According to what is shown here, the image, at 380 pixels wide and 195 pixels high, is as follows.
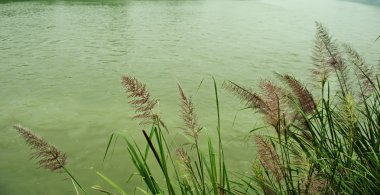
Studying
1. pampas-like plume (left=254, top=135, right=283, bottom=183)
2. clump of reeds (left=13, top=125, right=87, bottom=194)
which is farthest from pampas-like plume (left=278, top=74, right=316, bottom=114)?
clump of reeds (left=13, top=125, right=87, bottom=194)

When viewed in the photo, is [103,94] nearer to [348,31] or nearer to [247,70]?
[247,70]

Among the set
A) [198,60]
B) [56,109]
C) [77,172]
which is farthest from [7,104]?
[198,60]

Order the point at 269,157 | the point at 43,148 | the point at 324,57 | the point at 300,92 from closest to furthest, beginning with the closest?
the point at 43,148 < the point at 269,157 < the point at 300,92 < the point at 324,57

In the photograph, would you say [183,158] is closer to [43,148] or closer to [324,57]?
[43,148]

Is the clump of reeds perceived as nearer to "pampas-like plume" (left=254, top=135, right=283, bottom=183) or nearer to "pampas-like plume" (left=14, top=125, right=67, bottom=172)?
"pampas-like plume" (left=14, top=125, right=67, bottom=172)

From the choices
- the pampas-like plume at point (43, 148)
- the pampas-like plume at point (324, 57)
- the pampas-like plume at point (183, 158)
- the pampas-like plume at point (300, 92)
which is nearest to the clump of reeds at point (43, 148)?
the pampas-like plume at point (43, 148)

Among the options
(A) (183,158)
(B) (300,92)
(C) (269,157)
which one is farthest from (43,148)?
(B) (300,92)

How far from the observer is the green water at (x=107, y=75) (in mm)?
4441

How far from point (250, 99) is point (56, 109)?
209 inches

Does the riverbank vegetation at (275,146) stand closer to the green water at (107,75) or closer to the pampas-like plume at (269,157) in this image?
the pampas-like plume at (269,157)

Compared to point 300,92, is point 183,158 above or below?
below

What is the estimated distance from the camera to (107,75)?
8.43 m

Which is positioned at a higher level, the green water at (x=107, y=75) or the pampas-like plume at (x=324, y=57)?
the pampas-like plume at (x=324, y=57)

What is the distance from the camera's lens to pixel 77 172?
13.4ft
